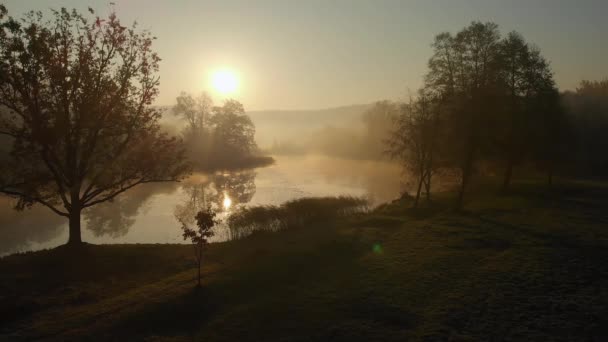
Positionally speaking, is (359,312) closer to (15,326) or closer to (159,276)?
(159,276)

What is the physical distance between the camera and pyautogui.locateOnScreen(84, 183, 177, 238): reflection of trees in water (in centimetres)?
3453

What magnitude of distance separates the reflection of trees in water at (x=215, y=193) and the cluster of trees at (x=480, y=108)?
21.1m

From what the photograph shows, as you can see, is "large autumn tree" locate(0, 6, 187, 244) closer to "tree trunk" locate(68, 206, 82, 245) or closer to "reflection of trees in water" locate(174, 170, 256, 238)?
"tree trunk" locate(68, 206, 82, 245)

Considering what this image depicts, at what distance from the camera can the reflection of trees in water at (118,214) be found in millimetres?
34531

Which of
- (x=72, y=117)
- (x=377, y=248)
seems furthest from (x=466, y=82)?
(x=72, y=117)

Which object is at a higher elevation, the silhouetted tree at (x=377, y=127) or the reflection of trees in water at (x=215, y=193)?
the silhouetted tree at (x=377, y=127)

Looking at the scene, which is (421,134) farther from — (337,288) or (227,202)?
(337,288)

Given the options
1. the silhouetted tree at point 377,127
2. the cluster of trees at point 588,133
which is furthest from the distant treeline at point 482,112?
the silhouetted tree at point 377,127

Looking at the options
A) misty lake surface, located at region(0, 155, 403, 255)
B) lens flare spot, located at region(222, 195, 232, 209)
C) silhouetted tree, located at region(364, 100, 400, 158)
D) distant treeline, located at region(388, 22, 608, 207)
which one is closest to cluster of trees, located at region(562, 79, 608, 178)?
distant treeline, located at region(388, 22, 608, 207)

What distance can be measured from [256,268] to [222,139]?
241ft

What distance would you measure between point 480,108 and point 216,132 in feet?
218

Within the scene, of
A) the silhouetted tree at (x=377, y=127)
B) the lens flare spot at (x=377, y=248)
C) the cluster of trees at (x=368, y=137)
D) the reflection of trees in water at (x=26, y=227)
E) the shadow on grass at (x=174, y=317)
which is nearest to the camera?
the shadow on grass at (x=174, y=317)

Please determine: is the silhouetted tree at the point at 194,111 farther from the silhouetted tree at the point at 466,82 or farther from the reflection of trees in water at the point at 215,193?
the silhouetted tree at the point at 466,82

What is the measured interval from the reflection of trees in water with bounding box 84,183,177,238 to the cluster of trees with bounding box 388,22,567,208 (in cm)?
2756
